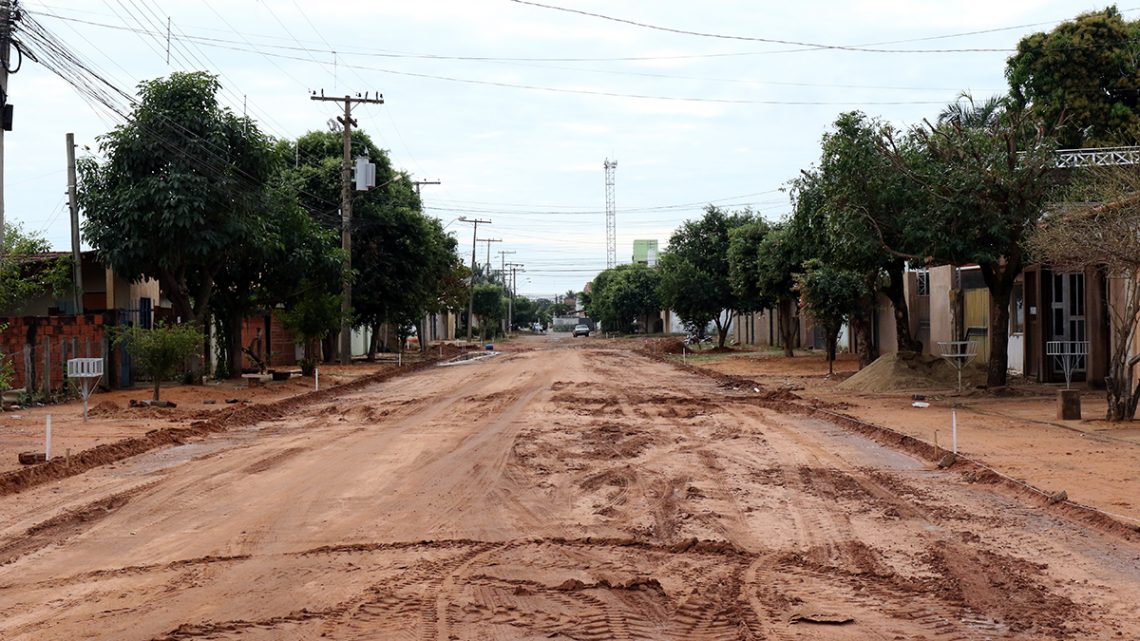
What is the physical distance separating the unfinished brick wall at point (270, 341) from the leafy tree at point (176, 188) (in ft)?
24.1

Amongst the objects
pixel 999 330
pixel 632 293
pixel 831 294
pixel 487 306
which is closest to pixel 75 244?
pixel 831 294

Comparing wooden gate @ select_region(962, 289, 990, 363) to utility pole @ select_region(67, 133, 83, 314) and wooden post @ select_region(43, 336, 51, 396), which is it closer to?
wooden post @ select_region(43, 336, 51, 396)

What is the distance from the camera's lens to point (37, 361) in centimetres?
2542

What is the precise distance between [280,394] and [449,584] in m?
20.7

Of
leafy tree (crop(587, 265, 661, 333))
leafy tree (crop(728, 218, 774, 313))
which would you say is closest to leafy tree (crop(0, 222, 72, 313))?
leafy tree (crop(728, 218, 774, 313))

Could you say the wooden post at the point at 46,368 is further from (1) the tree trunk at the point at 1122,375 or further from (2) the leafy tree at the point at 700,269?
(2) the leafy tree at the point at 700,269

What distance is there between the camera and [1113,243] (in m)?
15.6

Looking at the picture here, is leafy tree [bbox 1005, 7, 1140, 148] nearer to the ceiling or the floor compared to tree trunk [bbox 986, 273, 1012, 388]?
nearer to the ceiling

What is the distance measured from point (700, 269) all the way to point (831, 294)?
2360cm

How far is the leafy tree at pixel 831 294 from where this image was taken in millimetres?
33062

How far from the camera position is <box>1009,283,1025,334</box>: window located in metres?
27.6

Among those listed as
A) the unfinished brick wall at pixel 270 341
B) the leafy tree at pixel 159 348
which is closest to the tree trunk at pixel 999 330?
the leafy tree at pixel 159 348

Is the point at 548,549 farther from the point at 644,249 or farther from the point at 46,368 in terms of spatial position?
the point at 644,249

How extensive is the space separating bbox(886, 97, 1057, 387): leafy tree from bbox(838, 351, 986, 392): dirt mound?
3.94 meters
